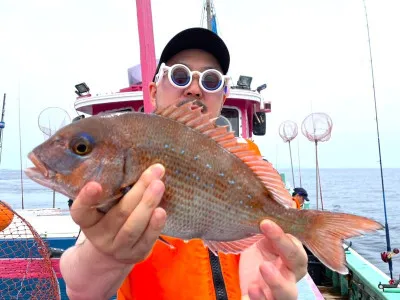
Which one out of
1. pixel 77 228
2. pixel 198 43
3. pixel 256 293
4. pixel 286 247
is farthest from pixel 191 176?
pixel 77 228

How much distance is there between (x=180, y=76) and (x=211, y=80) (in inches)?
8.9

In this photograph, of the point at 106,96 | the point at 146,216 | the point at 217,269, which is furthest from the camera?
the point at 106,96

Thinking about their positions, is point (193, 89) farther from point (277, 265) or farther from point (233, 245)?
point (277, 265)

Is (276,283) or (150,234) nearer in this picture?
(150,234)

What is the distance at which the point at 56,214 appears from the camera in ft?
26.8

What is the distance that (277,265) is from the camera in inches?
78.3

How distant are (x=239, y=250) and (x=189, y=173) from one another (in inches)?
20.0

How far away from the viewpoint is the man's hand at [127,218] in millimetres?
1679

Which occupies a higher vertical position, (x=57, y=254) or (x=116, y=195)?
(x=116, y=195)

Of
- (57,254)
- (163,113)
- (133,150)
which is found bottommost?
(57,254)

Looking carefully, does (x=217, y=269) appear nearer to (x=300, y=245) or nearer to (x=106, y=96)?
(x=300, y=245)

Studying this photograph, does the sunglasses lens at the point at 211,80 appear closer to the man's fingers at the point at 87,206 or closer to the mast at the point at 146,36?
the man's fingers at the point at 87,206

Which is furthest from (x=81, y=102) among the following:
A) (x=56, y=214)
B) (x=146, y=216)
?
(x=146, y=216)

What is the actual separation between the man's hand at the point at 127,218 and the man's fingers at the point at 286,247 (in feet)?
1.68
